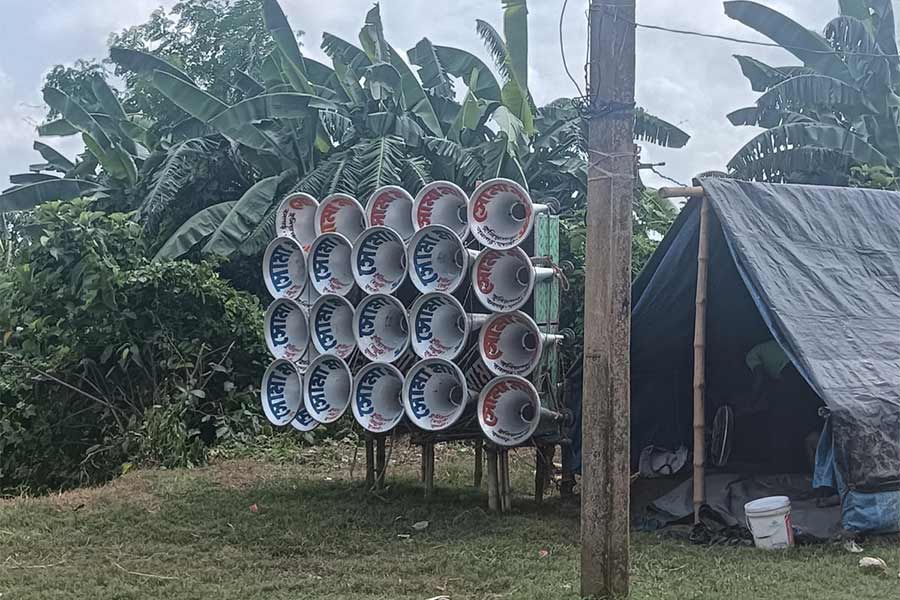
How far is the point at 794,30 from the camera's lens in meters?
12.1

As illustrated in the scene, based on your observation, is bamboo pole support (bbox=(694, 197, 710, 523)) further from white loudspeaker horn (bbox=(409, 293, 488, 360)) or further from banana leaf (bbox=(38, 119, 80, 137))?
banana leaf (bbox=(38, 119, 80, 137))

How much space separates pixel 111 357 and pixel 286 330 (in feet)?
11.7

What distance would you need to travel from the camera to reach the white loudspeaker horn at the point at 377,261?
22.4ft

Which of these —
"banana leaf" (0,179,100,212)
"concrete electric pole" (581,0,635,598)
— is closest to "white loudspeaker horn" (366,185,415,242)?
"concrete electric pole" (581,0,635,598)

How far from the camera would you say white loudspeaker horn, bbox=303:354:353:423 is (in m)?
6.95

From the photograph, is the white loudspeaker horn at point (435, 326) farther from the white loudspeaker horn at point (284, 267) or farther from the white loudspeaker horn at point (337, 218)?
the white loudspeaker horn at point (284, 267)

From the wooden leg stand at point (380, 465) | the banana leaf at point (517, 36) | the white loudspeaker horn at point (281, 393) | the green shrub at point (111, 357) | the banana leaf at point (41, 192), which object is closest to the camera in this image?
the white loudspeaker horn at point (281, 393)

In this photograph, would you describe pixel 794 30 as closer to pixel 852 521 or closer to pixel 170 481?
pixel 852 521

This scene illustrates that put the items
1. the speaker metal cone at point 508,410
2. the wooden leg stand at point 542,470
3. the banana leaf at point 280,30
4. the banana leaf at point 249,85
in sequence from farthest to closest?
the banana leaf at point 249,85, the banana leaf at point 280,30, the wooden leg stand at point 542,470, the speaker metal cone at point 508,410

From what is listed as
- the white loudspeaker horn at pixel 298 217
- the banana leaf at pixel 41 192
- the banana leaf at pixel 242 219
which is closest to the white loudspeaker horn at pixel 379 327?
the white loudspeaker horn at pixel 298 217

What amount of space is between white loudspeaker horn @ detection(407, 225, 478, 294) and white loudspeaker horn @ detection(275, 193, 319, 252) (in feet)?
3.86

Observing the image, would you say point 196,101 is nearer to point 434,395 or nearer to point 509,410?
point 434,395

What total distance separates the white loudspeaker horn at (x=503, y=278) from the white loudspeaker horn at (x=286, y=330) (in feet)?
4.88

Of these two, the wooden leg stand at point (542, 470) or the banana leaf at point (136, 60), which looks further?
the banana leaf at point (136, 60)
